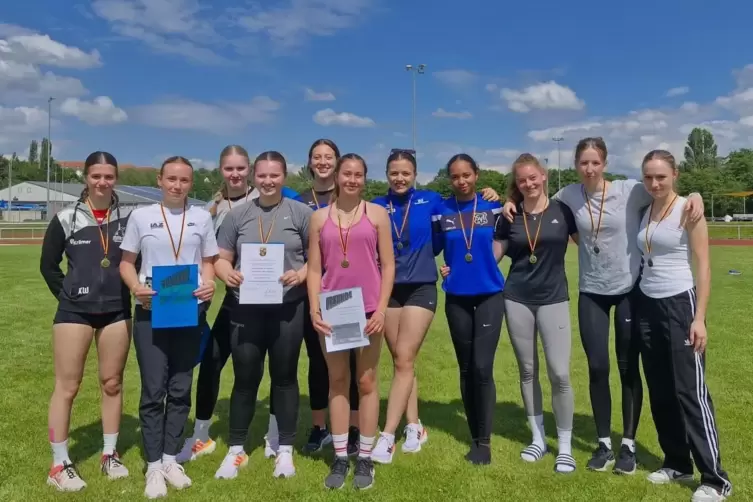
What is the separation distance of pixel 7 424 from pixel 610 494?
5.11 m

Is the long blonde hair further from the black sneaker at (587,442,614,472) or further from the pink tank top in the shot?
the black sneaker at (587,442,614,472)

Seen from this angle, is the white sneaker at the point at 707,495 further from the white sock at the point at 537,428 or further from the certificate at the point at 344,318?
the certificate at the point at 344,318

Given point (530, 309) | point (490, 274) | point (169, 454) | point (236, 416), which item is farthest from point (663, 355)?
point (169, 454)

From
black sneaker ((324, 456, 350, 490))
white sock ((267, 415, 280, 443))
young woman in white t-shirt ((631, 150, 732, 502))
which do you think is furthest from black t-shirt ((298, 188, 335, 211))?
young woman in white t-shirt ((631, 150, 732, 502))

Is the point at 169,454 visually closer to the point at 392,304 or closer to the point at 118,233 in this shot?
the point at 118,233

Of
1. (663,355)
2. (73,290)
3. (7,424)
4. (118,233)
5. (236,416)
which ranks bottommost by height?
(7,424)

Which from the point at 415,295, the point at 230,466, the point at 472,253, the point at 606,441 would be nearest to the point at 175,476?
the point at 230,466

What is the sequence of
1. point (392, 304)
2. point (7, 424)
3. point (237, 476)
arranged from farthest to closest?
point (7, 424)
point (392, 304)
point (237, 476)

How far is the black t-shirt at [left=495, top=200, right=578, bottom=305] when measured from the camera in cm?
430

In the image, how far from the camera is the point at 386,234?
3957mm

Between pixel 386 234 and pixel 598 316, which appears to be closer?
pixel 386 234

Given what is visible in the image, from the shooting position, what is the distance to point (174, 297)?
379cm

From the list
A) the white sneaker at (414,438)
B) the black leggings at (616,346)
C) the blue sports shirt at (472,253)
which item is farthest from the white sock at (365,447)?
the black leggings at (616,346)

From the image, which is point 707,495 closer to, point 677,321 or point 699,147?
point 677,321
